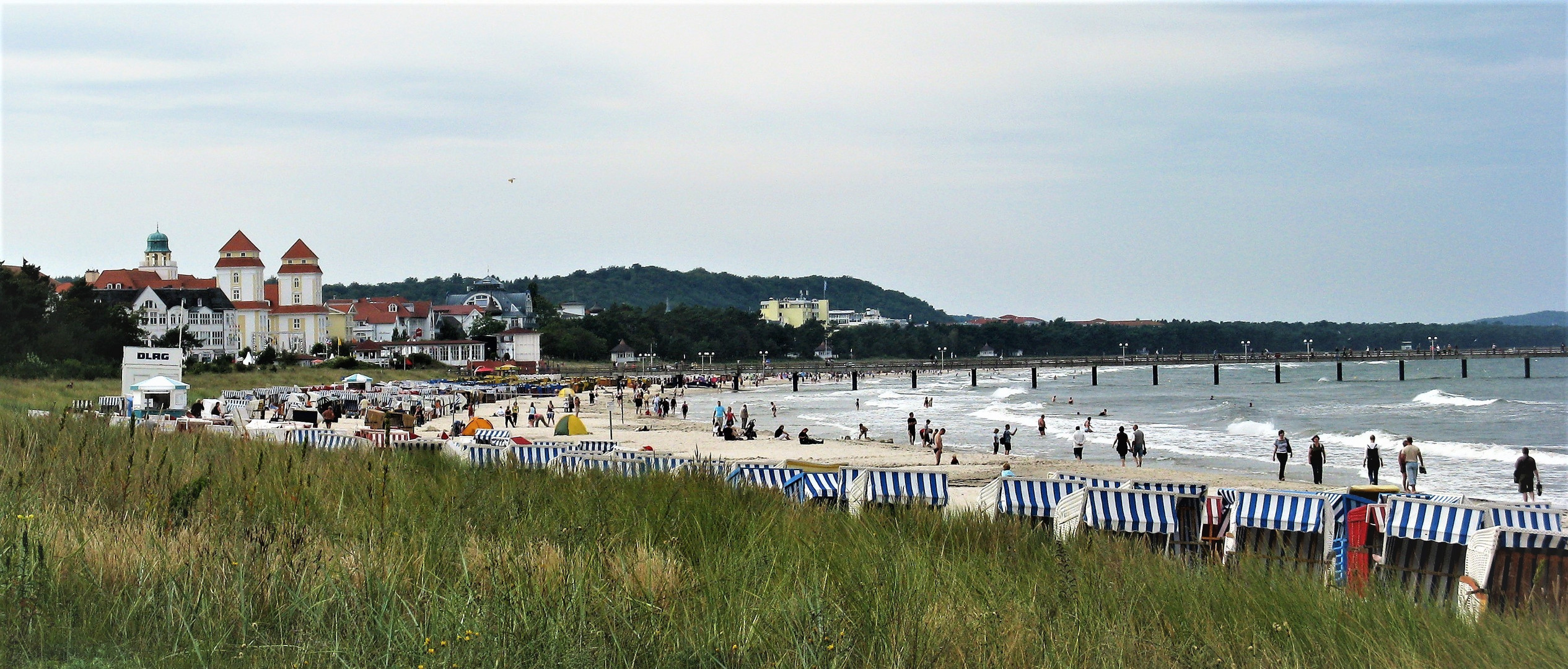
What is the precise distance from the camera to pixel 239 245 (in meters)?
102

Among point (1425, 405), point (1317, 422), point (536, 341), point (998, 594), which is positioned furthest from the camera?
point (536, 341)

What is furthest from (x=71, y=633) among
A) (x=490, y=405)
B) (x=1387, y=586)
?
(x=490, y=405)

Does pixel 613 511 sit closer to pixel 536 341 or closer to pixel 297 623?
pixel 297 623

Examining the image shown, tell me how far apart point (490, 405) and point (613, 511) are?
51828mm

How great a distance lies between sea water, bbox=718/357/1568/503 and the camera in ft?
90.9

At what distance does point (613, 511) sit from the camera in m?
7.13

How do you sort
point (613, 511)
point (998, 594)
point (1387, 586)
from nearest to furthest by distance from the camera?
point (998, 594) < point (1387, 586) < point (613, 511)

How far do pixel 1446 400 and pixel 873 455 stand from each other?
4108 cm

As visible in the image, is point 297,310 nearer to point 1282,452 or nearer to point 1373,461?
point 1282,452

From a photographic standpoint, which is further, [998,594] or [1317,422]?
[1317,422]

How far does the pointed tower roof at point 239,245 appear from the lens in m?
102

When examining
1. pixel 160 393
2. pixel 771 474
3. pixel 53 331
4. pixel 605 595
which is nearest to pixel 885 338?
pixel 53 331

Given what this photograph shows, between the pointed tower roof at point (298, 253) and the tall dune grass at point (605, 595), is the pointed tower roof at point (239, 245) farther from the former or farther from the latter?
the tall dune grass at point (605, 595)

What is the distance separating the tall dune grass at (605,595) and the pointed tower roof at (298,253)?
340ft
